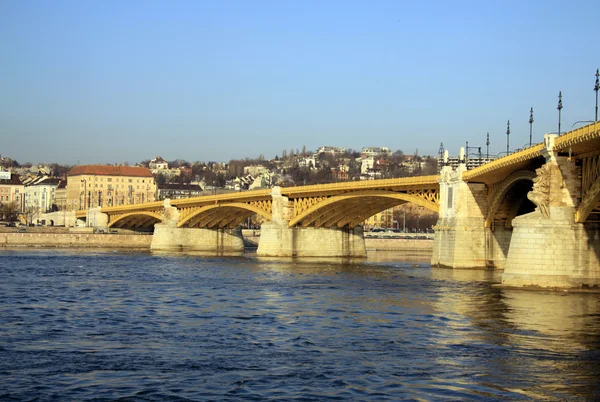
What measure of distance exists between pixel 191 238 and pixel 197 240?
Answer: 2.72 ft

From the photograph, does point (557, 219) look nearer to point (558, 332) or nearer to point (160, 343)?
Answer: point (558, 332)

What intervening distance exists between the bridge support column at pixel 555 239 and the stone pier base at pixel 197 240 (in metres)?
76.0

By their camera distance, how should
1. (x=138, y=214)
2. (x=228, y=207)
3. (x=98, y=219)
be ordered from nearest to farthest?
(x=228, y=207)
(x=138, y=214)
(x=98, y=219)

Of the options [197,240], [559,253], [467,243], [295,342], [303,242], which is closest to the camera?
[295,342]

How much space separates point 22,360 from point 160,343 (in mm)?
5230

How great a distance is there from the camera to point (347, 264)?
90062mm

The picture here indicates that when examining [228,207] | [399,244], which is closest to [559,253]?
[228,207]

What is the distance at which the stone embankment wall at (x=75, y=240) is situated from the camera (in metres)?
135

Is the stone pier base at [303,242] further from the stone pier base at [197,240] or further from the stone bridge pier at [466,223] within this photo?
the stone bridge pier at [466,223]

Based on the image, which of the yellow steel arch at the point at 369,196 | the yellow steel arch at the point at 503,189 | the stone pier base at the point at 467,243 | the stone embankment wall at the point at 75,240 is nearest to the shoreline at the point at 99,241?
the stone embankment wall at the point at 75,240

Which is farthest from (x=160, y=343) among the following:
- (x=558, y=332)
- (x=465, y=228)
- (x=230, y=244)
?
(x=230, y=244)

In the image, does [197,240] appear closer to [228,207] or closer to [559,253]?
[228,207]

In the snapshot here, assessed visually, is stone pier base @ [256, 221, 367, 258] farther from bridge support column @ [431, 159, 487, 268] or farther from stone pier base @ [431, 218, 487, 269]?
stone pier base @ [431, 218, 487, 269]

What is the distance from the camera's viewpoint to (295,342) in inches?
1302
